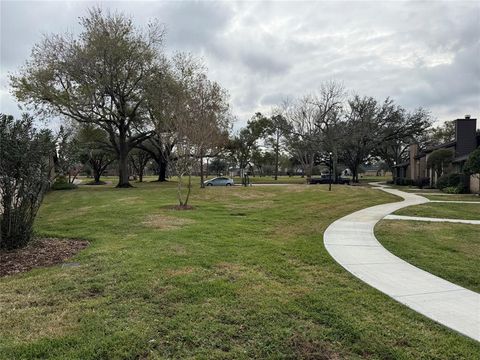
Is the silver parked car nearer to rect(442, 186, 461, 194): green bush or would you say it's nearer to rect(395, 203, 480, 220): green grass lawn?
rect(442, 186, 461, 194): green bush

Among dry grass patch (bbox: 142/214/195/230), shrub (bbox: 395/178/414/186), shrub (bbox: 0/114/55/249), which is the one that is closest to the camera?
shrub (bbox: 0/114/55/249)

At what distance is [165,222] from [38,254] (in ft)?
13.0

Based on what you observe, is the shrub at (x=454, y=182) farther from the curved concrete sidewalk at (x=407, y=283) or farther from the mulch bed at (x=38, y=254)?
the mulch bed at (x=38, y=254)

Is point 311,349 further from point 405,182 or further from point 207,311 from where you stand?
point 405,182

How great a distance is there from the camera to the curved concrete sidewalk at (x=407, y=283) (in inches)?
150

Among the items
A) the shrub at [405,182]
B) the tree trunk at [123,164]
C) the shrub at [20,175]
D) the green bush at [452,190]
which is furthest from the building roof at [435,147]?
the shrub at [20,175]

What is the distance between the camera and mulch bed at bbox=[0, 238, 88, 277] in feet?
18.4

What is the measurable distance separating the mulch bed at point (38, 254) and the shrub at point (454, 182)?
2443cm

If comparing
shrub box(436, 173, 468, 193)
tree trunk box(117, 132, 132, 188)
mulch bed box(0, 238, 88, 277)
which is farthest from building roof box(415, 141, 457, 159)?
mulch bed box(0, 238, 88, 277)

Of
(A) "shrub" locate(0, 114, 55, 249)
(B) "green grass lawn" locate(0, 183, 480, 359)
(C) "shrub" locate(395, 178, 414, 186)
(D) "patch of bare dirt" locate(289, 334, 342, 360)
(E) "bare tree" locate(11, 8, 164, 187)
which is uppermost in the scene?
(E) "bare tree" locate(11, 8, 164, 187)

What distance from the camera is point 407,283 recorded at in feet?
16.2

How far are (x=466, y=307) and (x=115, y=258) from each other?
4907 millimetres

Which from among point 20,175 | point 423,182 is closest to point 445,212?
point 20,175

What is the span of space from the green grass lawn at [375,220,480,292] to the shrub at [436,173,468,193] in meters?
16.4
